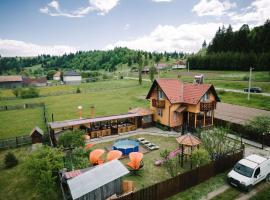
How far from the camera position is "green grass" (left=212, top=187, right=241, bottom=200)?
47.4ft

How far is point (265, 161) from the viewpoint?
639 inches

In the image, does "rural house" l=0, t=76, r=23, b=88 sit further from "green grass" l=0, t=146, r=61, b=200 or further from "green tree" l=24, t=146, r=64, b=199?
"green tree" l=24, t=146, r=64, b=199

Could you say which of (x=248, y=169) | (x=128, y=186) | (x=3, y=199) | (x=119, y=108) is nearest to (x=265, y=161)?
(x=248, y=169)

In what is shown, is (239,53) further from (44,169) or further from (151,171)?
(44,169)

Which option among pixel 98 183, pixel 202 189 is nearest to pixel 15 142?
pixel 98 183

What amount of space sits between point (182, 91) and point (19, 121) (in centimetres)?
2890

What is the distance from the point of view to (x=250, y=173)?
1534 centimetres

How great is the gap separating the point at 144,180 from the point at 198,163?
4.97 m

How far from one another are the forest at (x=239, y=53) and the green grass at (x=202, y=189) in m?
75.7

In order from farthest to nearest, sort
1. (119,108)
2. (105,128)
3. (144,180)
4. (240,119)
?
(119,108)
(240,119)
(105,128)
(144,180)

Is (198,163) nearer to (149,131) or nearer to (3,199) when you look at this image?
(149,131)

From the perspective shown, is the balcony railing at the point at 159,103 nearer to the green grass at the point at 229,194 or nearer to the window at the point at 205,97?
the window at the point at 205,97

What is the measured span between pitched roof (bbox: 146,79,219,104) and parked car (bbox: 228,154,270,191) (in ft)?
39.8

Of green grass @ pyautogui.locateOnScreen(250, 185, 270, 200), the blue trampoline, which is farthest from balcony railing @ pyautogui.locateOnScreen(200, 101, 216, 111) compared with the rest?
green grass @ pyautogui.locateOnScreen(250, 185, 270, 200)
